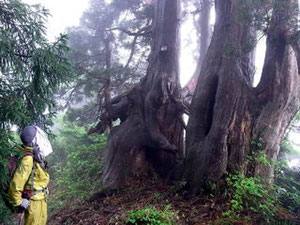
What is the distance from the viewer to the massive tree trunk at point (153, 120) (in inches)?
323

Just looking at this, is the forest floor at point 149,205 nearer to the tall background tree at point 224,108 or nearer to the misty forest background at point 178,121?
the misty forest background at point 178,121

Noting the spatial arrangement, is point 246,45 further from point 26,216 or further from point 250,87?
point 26,216

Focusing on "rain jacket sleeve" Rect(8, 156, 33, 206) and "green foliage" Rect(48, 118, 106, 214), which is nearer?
"rain jacket sleeve" Rect(8, 156, 33, 206)

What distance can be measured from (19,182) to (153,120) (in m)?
4.90

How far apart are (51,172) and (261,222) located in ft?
32.2

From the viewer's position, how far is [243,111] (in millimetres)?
6918

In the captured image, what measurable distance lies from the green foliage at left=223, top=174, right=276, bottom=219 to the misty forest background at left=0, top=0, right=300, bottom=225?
21mm

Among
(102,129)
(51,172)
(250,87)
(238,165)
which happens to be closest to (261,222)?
(238,165)

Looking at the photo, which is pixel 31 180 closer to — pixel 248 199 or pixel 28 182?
pixel 28 182

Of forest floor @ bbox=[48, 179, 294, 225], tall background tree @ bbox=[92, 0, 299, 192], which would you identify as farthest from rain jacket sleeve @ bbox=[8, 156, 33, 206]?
tall background tree @ bbox=[92, 0, 299, 192]

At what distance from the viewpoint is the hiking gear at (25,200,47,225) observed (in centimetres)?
454

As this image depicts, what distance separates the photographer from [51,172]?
12938 mm

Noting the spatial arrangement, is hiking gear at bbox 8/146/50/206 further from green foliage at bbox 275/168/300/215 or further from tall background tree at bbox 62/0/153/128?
tall background tree at bbox 62/0/153/128

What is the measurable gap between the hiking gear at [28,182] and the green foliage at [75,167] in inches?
108
